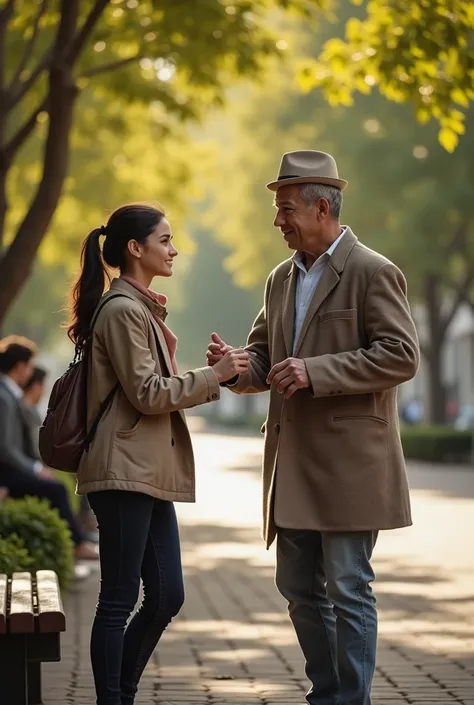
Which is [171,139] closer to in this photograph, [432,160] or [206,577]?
[432,160]

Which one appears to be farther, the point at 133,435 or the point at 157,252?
the point at 157,252

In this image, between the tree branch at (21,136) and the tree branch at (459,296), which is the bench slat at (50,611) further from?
the tree branch at (459,296)

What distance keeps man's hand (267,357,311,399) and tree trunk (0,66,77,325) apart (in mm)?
5712

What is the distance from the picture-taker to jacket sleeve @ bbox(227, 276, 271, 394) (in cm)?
617

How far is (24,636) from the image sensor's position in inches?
243

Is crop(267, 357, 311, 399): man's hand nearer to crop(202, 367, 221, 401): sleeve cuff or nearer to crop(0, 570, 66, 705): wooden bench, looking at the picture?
crop(202, 367, 221, 401): sleeve cuff

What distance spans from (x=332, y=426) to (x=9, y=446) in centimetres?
580

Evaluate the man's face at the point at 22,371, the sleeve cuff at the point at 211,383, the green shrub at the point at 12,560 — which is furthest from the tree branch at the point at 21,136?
the sleeve cuff at the point at 211,383

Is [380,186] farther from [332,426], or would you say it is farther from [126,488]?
[126,488]

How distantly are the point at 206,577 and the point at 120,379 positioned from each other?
714 cm

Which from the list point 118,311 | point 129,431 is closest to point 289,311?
point 118,311

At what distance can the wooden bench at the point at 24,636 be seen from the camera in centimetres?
602

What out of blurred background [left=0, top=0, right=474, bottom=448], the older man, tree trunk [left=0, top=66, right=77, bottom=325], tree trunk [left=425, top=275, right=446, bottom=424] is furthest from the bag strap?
tree trunk [left=425, top=275, right=446, bottom=424]

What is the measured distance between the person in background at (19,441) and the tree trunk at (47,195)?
0.59 meters
